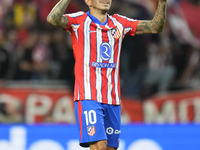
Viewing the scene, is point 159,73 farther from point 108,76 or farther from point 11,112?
point 108,76

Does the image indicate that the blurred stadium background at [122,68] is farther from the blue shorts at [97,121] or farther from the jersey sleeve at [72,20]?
the jersey sleeve at [72,20]

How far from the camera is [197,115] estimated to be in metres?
8.76

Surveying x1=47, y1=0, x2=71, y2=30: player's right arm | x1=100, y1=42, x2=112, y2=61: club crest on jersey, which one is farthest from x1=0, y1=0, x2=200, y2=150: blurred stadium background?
x1=47, y1=0, x2=71, y2=30: player's right arm

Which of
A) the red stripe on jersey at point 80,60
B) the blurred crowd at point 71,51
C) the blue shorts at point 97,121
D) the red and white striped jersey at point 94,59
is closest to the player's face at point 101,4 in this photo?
the red and white striped jersey at point 94,59

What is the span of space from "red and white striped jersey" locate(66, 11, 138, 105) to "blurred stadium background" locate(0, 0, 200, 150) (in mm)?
3852

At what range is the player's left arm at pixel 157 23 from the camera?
4352 mm

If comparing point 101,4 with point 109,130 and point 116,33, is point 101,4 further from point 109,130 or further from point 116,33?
point 109,130

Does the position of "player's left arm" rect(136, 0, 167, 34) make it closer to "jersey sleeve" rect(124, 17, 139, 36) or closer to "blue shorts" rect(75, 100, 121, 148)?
"jersey sleeve" rect(124, 17, 139, 36)

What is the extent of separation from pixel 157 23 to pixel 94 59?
0.80 metres

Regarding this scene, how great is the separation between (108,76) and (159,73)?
5270 mm

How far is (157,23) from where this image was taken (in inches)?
173

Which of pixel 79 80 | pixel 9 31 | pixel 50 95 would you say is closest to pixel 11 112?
pixel 50 95

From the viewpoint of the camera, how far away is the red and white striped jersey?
13.8 ft

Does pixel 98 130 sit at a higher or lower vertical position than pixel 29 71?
higher
